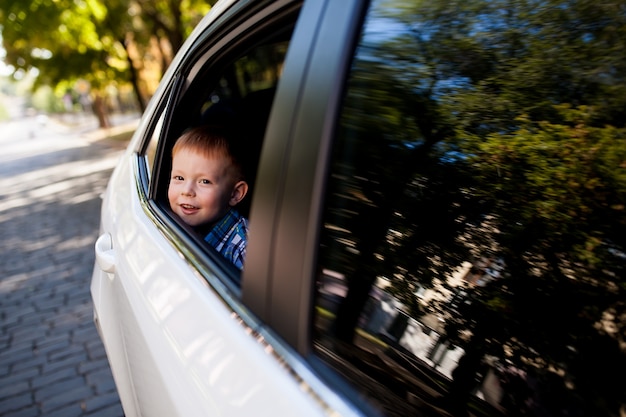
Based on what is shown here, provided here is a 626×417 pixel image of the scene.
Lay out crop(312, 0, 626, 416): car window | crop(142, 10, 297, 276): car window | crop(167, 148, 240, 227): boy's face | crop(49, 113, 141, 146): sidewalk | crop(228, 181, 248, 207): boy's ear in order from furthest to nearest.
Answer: crop(49, 113, 141, 146): sidewalk, crop(228, 181, 248, 207): boy's ear, crop(167, 148, 240, 227): boy's face, crop(142, 10, 297, 276): car window, crop(312, 0, 626, 416): car window

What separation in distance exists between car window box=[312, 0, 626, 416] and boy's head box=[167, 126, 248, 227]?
3.71 feet

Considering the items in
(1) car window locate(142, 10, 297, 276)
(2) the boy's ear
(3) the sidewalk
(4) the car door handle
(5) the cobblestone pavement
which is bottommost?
(3) the sidewalk

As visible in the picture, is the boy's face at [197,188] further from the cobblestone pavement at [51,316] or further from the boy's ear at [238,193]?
the cobblestone pavement at [51,316]

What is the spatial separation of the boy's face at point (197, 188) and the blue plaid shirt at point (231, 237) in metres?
0.09

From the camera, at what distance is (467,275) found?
2.84 feet

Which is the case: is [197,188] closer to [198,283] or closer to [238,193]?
[238,193]

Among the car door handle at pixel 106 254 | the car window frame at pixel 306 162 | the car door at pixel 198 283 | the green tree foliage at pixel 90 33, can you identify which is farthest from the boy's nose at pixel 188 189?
the green tree foliage at pixel 90 33

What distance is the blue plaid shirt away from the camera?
1.68m

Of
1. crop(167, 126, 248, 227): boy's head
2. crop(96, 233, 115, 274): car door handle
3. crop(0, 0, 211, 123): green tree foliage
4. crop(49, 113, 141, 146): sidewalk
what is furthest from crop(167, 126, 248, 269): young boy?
crop(49, 113, 141, 146): sidewalk

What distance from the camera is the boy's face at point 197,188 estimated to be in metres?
1.98

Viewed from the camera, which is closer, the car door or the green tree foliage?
the car door

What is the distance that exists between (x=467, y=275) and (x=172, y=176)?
1440 millimetres

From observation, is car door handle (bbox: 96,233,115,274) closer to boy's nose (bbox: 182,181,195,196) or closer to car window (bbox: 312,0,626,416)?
boy's nose (bbox: 182,181,195,196)

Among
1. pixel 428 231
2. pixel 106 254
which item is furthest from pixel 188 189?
pixel 428 231
